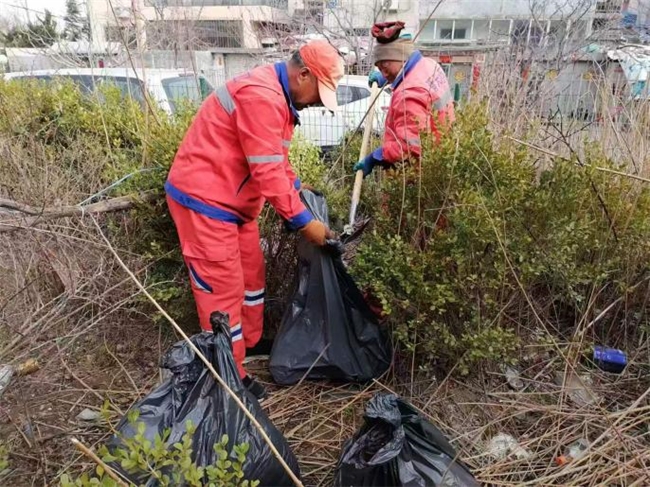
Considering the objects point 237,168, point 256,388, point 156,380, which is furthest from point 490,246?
point 156,380

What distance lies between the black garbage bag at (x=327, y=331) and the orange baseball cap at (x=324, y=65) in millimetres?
722

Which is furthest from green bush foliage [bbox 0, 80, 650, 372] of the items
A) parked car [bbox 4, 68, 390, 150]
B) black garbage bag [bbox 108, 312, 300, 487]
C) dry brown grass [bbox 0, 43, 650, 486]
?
parked car [bbox 4, 68, 390, 150]

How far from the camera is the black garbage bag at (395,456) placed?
58.3 inches

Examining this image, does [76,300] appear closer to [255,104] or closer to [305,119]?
[255,104]

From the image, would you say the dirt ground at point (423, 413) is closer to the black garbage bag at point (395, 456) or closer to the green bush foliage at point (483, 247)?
the green bush foliage at point (483, 247)

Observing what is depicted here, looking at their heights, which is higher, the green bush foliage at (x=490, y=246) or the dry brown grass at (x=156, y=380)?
the green bush foliage at (x=490, y=246)

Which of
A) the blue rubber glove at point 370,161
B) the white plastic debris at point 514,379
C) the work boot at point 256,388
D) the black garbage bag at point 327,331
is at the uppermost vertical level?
the blue rubber glove at point 370,161

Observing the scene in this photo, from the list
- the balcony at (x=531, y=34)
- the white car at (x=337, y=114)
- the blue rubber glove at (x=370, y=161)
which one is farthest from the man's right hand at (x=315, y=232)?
the white car at (x=337, y=114)

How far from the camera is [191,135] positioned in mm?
2285

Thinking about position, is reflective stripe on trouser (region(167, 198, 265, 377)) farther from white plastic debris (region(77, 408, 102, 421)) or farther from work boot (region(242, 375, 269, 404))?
white plastic debris (region(77, 408, 102, 421))

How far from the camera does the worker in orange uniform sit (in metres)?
2.09

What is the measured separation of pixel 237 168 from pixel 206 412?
1095mm

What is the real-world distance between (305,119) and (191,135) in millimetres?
4704

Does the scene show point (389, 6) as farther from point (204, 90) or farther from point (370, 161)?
point (204, 90)
